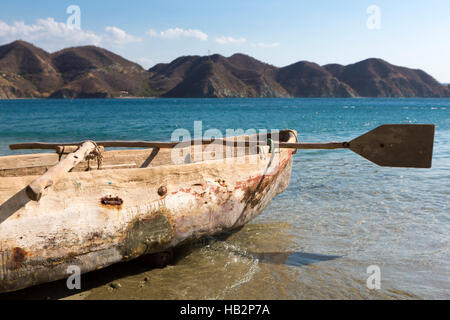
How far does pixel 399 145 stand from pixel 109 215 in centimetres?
335

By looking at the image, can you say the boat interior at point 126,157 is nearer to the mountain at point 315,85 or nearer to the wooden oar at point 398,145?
the wooden oar at point 398,145

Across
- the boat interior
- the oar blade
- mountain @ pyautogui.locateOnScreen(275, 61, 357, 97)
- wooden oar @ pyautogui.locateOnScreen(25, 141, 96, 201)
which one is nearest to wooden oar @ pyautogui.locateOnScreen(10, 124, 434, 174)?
the oar blade

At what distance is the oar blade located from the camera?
3.88m

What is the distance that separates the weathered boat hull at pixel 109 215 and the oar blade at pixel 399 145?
1553mm

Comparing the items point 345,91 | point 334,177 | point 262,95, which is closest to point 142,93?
point 262,95

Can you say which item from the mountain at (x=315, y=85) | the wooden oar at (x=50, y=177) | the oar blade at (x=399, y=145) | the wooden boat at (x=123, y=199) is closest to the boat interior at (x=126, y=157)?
the wooden boat at (x=123, y=199)

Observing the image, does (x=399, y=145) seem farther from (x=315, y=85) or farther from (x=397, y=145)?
(x=315, y=85)

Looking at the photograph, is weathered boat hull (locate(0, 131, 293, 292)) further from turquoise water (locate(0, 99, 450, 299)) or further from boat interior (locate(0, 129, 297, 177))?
boat interior (locate(0, 129, 297, 177))

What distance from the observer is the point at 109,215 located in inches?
111

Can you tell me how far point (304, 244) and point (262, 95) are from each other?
15756 centimetres

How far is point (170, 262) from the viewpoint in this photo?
12.0 feet

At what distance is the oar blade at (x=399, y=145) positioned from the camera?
3876mm

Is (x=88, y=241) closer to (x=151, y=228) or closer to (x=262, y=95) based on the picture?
(x=151, y=228)

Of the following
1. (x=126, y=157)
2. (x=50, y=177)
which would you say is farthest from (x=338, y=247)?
(x=50, y=177)
